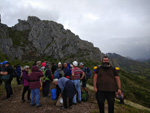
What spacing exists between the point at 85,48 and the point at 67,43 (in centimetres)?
3112

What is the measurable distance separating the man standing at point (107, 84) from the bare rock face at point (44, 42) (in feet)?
392

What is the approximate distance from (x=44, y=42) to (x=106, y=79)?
5252 inches

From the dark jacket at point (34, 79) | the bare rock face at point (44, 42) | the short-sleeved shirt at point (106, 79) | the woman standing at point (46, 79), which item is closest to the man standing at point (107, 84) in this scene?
the short-sleeved shirt at point (106, 79)

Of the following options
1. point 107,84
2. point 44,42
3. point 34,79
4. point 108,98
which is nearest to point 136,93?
point 108,98

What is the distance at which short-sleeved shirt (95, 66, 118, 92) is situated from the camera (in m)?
3.95

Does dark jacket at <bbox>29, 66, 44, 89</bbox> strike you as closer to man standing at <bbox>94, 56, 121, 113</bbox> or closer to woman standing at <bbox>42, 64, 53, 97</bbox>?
woman standing at <bbox>42, 64, 53, 97</bbox>

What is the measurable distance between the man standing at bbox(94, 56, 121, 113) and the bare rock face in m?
120

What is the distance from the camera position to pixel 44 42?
12875cm

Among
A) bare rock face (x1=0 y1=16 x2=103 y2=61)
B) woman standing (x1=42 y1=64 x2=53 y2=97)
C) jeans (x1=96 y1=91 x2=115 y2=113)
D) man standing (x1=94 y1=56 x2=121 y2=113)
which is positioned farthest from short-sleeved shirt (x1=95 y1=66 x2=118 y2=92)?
bare rock face (x1=0 y1=16 x2=103 y2=61)

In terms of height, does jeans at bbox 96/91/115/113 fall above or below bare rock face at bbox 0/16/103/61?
A: below

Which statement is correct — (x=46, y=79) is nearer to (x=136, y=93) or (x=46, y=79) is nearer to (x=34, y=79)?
(x=34, y=79)

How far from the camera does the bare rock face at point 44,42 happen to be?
396 feet

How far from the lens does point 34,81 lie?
19.5ft

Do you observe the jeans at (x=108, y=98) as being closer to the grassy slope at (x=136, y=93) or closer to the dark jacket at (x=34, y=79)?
the dark jacket at (x=34, y=79)
